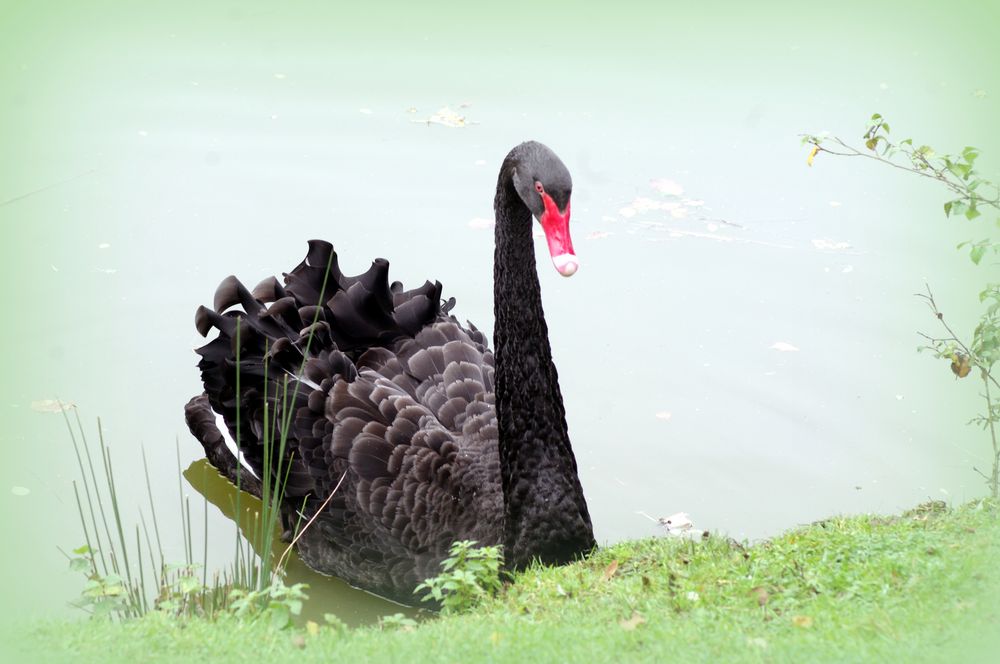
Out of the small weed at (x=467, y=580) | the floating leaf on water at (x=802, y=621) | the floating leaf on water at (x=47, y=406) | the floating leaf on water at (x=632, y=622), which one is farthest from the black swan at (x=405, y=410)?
the floating leaf on water at (x=802, y=621)

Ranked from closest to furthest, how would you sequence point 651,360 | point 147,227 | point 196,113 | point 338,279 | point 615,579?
1. point 615,579
2. point 338,279
3. point 651,360
4. point 147,227
5. point 196,113

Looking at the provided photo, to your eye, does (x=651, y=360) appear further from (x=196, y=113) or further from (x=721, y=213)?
(x=196, y=113)

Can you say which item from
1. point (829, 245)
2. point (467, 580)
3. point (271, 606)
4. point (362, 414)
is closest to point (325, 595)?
point (362, 414)

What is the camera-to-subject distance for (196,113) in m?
8.80

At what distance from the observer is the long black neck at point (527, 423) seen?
3895 mm

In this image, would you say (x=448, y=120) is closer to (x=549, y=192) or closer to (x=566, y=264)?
(x=549, y=192)

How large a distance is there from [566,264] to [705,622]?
3.63 feet

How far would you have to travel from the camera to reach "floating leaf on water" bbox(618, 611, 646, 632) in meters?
2.90

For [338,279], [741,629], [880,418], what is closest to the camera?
[741,629]

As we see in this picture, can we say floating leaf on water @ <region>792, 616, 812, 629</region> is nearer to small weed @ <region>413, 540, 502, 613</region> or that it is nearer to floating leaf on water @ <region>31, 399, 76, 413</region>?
small weed @ <region>413, 540, 502, 613</region>

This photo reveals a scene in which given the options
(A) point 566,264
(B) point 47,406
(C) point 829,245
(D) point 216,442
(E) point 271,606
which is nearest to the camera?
(E) point 271,606

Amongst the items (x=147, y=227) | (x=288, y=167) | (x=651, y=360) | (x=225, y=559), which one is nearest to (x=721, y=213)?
(x=651, y=360)

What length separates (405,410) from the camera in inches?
175

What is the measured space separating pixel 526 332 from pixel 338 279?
4.58ft
